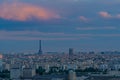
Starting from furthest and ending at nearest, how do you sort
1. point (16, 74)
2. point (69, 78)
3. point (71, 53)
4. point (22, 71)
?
point (71, 53) < point (22, 71) < point (16, 74) < point (69, 78)

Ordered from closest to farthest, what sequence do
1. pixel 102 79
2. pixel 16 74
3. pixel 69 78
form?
pixel 69 78 < pixel 102 79 < pixel 16 74

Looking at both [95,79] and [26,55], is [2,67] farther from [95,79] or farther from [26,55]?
[26,55]

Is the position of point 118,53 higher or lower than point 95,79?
higher

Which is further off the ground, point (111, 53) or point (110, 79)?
point (111, 53)

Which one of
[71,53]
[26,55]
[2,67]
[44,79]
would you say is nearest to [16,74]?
[44,79]

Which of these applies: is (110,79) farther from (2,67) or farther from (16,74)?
(2,67)

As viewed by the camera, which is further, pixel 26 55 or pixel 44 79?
pixel 26 55

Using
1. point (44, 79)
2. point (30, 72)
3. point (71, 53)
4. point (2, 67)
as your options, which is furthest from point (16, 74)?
point (71, 53)

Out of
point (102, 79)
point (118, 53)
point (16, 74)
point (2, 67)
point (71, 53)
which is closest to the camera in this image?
point (102, 79)

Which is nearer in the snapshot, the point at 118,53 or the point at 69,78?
the point at 69,78
